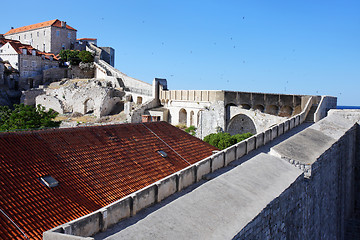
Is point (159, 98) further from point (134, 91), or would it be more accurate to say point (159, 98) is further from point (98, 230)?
point (98, 230)

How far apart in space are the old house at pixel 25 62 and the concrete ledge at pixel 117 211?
50010mm

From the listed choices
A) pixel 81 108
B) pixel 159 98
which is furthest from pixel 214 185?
pixel 81 108

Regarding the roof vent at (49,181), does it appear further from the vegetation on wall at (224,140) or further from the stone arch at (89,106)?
the stone arch at (89,106)

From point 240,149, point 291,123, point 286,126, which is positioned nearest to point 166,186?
point 240,149

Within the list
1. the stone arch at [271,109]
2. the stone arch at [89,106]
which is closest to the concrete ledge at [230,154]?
the stone arch at [271,109]

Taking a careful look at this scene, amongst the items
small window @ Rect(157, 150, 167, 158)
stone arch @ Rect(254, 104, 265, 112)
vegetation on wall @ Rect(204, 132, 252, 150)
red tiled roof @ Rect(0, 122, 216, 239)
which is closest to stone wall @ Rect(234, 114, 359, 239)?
red tiled roof @ Rect(0, 122, 216, 239)

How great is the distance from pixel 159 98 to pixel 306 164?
30862mm

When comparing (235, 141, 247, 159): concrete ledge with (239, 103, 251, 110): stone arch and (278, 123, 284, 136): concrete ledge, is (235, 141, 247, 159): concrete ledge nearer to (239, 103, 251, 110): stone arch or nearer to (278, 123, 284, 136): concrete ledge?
(278, 123, 284, 136): concrete ledge

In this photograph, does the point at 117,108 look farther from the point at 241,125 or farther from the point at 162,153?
the point at 162,153

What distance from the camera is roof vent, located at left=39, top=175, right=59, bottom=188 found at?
845 cm

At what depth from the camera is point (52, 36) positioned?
2282 inches

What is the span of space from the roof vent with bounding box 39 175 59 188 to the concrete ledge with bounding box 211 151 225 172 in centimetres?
432

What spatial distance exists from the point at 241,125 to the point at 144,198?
2243 centimetres

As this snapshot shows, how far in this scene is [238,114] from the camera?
26.3 meters
